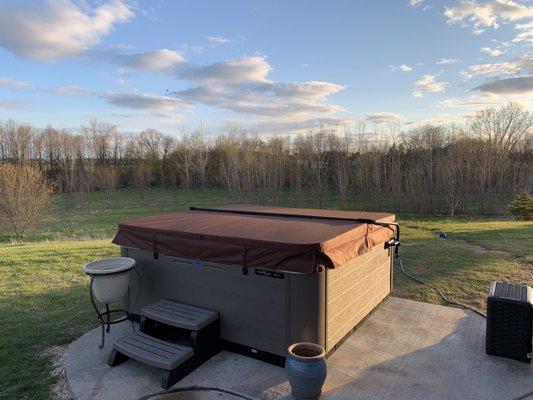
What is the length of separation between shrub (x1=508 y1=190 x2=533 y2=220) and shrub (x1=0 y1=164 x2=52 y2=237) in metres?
17.7

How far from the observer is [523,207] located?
A: 1341cm

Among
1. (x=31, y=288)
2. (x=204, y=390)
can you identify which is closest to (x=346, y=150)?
(x=31, y=288)

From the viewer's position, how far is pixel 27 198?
13461 mm

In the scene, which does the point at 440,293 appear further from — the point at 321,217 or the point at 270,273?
the point at 270,273

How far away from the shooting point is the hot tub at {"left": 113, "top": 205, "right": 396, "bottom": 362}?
2.69 m

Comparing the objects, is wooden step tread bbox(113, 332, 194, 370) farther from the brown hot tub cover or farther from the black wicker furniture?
the black wicker furniture

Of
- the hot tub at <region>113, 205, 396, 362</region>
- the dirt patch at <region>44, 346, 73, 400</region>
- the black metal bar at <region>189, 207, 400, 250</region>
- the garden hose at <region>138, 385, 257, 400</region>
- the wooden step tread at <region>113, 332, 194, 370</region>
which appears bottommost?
the dirt patch at <region>44, 346, 73, 400</region>

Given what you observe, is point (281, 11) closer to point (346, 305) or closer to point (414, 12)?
point (414, 12)

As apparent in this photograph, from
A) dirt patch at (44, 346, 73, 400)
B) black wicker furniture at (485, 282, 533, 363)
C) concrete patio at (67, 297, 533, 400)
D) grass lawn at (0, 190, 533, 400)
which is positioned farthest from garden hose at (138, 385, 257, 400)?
black wicker furniture at (485, 282, 533, 363)

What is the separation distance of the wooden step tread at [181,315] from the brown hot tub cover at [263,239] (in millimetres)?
461

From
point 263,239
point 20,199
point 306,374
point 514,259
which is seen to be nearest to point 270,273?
point 263,239

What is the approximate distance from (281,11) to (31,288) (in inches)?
279

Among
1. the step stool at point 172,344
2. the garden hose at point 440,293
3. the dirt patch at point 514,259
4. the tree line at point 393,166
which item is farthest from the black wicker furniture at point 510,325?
the tree line at point 393,166

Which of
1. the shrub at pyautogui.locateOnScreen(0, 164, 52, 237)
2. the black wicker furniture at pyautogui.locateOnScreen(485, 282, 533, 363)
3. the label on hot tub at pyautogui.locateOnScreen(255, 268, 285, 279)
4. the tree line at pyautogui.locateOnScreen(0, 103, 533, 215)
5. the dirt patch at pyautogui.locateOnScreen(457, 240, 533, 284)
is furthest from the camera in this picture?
the tree line at pyautogui.locateOnScreen(0, 103, 533, 215)
